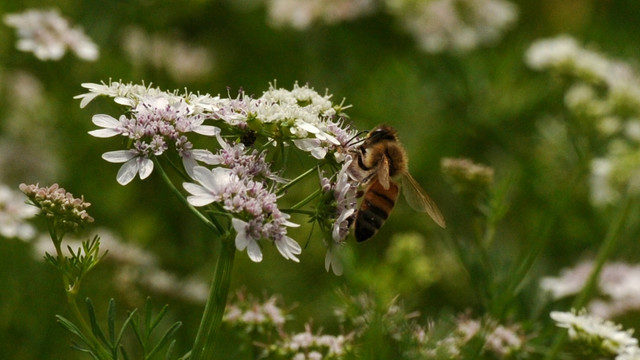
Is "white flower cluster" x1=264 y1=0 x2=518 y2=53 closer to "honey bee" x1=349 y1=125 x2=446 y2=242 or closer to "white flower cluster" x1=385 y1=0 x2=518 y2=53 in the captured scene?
"white flower cluster" x1=385 y1=0 x2=518 y2=53

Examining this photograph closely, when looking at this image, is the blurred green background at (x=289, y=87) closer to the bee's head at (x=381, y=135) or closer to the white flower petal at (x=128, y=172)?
the bee's head at (x=381, y=135)

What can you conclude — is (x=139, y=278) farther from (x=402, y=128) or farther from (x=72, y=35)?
(x=402, y=128)

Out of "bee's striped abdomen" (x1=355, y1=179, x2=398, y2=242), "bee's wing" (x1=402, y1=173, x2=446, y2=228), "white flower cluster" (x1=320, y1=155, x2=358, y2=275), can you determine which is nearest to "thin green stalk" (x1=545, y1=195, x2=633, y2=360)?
"bee's wing" (x1=402, y1=173, x2=446, y2=228)

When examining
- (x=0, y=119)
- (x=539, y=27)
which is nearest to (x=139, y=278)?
(x=0, y=119)

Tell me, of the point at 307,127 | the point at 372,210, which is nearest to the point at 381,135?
the point at 372,210

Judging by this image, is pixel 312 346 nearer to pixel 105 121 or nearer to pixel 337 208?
pixel 337 208

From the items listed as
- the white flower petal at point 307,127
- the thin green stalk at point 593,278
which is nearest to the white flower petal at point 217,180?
the white flower petal at point 307,127
